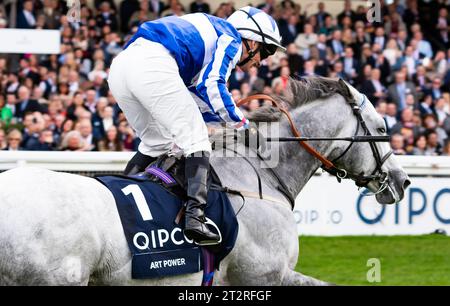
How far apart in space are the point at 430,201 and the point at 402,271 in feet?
5.21

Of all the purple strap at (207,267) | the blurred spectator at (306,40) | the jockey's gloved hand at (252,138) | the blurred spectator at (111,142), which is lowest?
the blurred spectator at (111,142)

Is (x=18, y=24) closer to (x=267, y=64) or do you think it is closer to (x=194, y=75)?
(x=267, y=64)

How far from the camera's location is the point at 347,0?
1542 cm

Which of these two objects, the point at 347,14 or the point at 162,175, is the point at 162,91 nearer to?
the point at 162,175

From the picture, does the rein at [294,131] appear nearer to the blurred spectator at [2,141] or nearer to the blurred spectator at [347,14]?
the blurred spectator at [2,141]

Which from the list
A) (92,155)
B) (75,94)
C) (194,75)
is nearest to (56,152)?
(92,155)

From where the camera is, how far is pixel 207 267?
4934 mm

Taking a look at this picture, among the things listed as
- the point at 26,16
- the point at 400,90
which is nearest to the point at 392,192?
the point at 400,90

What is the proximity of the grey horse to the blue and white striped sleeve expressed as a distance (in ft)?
1.26

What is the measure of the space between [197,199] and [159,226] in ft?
0.81

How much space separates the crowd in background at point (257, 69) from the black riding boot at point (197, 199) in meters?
5.27

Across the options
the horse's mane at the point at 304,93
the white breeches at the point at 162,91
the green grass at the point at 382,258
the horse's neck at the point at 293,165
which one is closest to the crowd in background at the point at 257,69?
the green grass at the point at 382,258

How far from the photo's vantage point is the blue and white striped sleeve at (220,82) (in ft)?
16.4

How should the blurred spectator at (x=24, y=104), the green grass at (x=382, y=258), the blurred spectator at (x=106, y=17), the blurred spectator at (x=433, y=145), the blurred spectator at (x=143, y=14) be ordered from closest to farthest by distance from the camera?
the green grass at (x=382, y=258) → the blurred spectator at (x=24, y=104) → the blurred spectator at (x=433, y=145) → the blurred spectator at (x=106, y=17) → the blurred spectator at (x=143, y=14)
